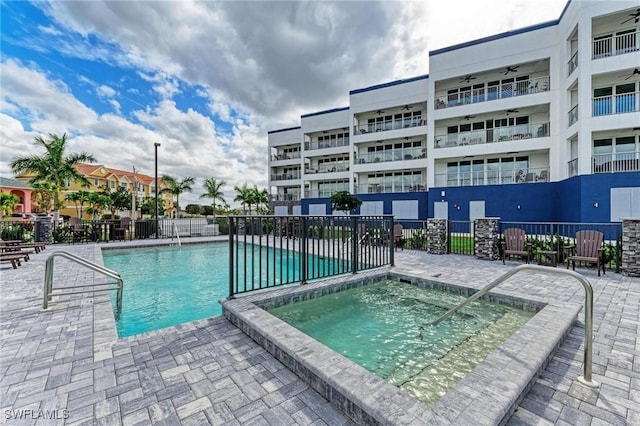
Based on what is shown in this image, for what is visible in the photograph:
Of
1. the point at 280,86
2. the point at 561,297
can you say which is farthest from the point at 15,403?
the point at 280,86

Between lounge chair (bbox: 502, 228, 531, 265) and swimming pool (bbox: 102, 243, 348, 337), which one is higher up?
lounge chair (bbox: 502, 228, 531, 265)

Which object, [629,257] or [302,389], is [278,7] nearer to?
[302,389]

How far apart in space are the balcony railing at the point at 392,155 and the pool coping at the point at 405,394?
2173cm

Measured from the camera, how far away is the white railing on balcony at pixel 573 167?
15.4 metres

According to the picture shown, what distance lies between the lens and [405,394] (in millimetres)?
2152

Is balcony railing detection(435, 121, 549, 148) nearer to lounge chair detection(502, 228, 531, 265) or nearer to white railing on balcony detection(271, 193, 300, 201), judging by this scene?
lounge chair detection(502, 228, 531, 265)

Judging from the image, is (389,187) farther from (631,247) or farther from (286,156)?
(631,247)

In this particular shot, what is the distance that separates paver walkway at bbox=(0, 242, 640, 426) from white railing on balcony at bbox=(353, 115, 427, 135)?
22.2 meters

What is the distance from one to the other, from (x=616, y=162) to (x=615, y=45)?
6464mm

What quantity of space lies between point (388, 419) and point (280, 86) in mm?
16427

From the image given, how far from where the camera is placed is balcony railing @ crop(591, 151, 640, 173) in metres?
14.3

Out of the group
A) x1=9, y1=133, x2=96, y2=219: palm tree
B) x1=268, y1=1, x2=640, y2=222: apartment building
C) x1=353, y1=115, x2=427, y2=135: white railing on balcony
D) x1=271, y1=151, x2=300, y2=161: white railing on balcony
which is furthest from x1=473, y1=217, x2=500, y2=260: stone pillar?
x1=271, y1=151, x2=300, y2=161: white railing on balcony

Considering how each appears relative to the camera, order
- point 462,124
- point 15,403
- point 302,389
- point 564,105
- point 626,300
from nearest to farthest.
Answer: point 15,403 → point 302,389 → point 626,300 → point 564,105 → point 462,124

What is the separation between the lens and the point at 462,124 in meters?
21.9
